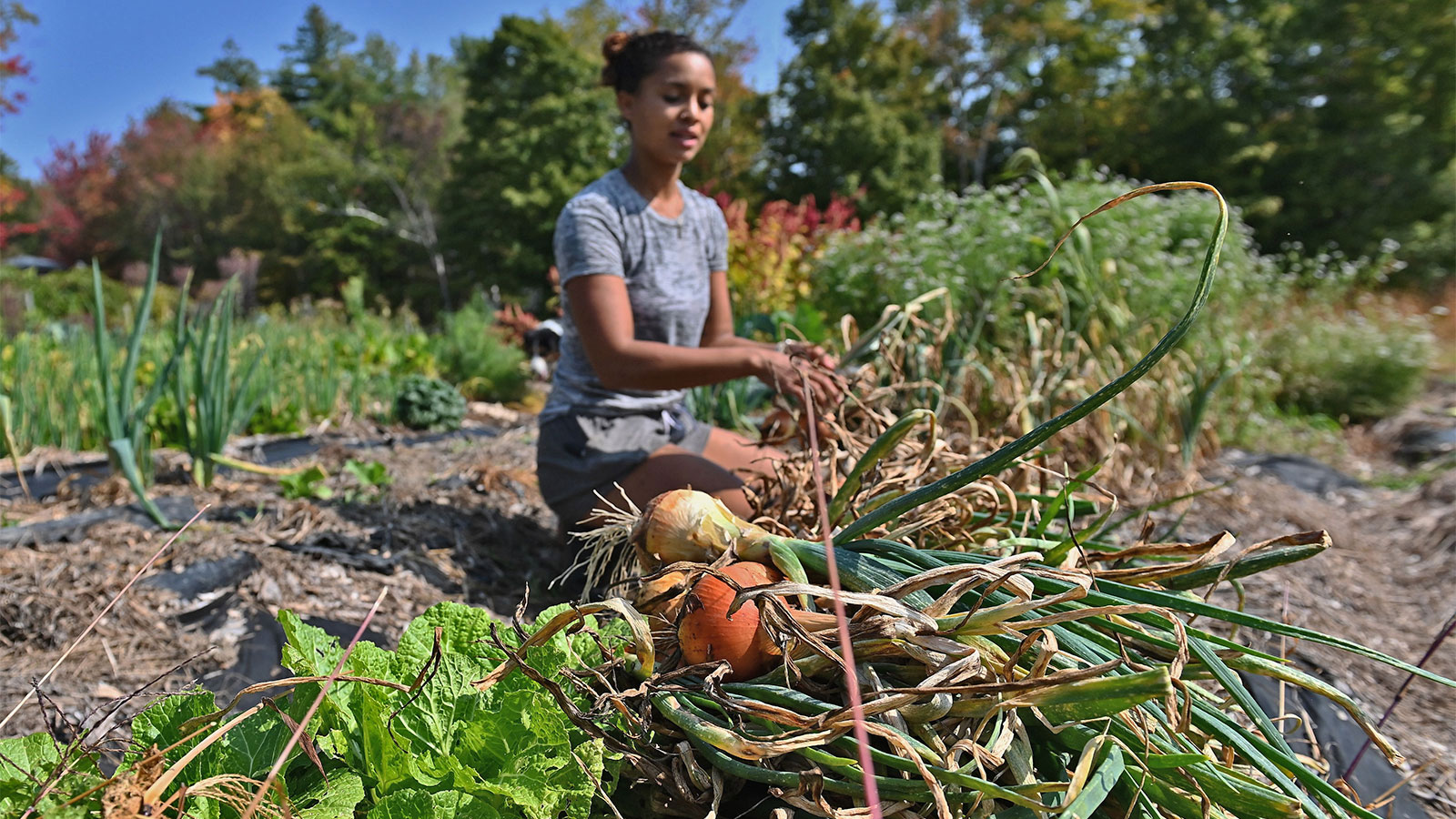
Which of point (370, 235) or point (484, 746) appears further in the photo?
point (370, 235)

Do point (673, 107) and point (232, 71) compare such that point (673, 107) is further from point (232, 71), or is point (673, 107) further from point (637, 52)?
point (232, 71)

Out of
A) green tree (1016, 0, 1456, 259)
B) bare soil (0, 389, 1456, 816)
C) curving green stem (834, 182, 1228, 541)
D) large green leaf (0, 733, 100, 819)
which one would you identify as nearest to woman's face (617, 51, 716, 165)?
bare soil (0, 389, 1456, 816)

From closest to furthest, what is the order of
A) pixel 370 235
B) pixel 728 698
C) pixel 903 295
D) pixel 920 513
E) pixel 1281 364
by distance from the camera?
pixel 728 698
pixel 920 513
pixel 903 295
pixel 1281 364
pixel 370 235

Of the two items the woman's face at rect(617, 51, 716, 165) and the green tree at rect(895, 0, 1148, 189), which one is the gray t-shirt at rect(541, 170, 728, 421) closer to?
the woman's face at rect(617, 51, 716, 165)

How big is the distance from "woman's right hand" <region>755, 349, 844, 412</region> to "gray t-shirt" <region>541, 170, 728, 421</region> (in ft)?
2.17

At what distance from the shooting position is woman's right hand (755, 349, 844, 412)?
144 centimetres

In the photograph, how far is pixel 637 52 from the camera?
2.18 metres

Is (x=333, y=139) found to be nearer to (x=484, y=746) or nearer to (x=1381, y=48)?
(x=1381, y=48)

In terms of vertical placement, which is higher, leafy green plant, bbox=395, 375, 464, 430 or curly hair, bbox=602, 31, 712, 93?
curly hair, bbox=602, 31, 712, 93

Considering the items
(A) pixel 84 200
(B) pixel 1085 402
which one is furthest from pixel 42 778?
(A) pixel 84 200

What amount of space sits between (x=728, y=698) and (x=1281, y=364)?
6.81m

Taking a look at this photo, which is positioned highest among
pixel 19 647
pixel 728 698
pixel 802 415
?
pixel 802 415

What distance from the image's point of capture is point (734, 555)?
0.99 m

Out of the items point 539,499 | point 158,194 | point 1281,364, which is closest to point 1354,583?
point 539,499
